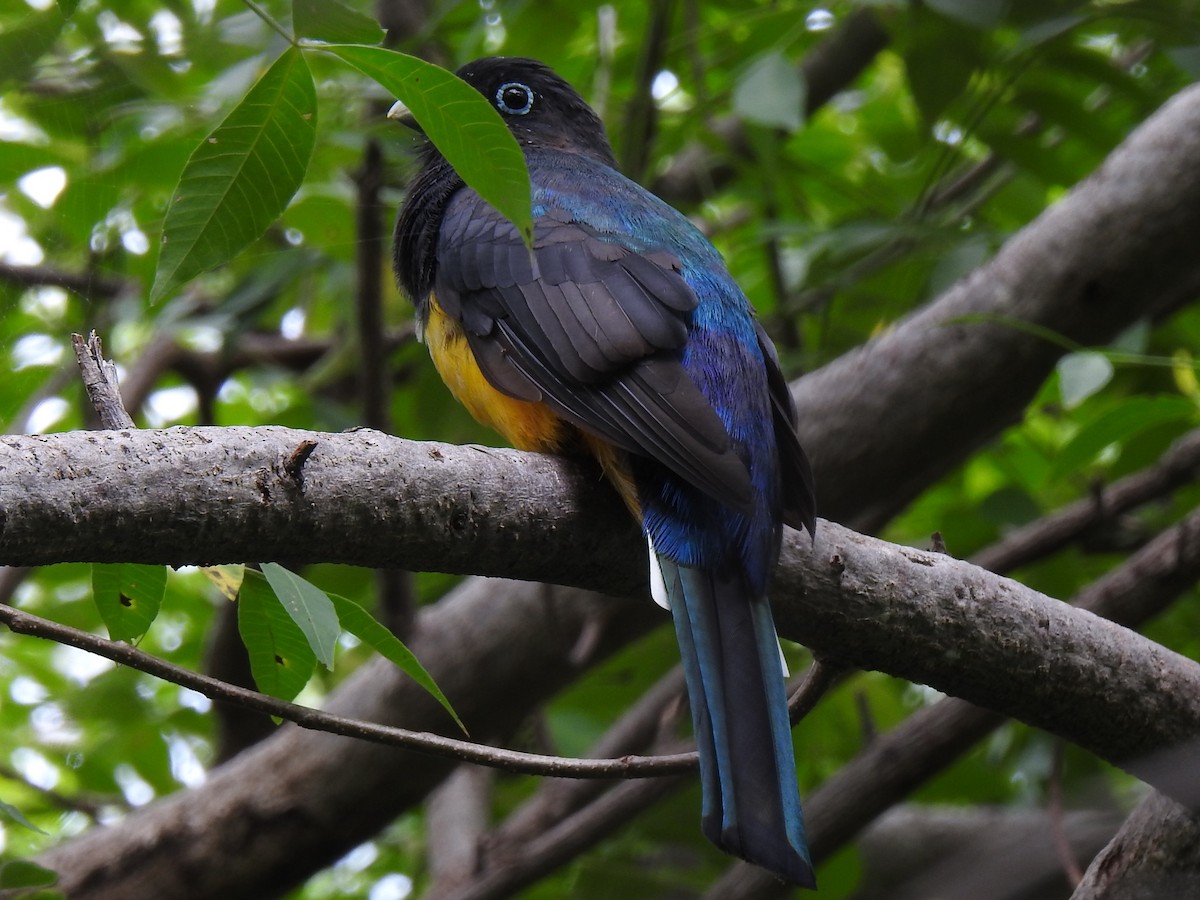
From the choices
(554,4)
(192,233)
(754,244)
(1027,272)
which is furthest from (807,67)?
(192,233)

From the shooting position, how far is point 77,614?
188 inches

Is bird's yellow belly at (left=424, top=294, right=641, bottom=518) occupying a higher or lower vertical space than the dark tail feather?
higher

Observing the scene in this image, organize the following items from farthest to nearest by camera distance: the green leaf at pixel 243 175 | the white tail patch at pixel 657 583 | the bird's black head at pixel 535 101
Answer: the bird's black head at pixel 535 101 < the white tail patch at pixel 657 583 < the green leaf at pixel 243 175

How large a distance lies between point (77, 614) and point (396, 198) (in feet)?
6.14

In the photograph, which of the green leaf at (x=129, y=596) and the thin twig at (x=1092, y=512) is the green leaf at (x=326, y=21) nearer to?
the green leaf at (x=129, y=596)

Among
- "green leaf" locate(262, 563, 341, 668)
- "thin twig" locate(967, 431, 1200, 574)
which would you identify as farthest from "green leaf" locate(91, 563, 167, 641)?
"thin twig" locate(967, 431, 1200, 574)

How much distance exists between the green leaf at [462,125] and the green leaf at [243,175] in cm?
24

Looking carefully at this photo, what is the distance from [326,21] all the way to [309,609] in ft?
3.01

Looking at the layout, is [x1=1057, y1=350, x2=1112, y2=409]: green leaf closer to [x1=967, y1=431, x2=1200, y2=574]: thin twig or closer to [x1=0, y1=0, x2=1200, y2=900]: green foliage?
[x1=0, y1=0, x2=1200, y2=900]: green foliage

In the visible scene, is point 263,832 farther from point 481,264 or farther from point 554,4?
point 554,4

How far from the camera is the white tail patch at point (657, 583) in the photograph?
2521 mm

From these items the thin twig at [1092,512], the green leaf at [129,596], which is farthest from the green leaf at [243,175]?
the thin twig at [1092,512]

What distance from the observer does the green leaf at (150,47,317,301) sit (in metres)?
2.06

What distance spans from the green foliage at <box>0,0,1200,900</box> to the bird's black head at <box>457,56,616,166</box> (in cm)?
21
